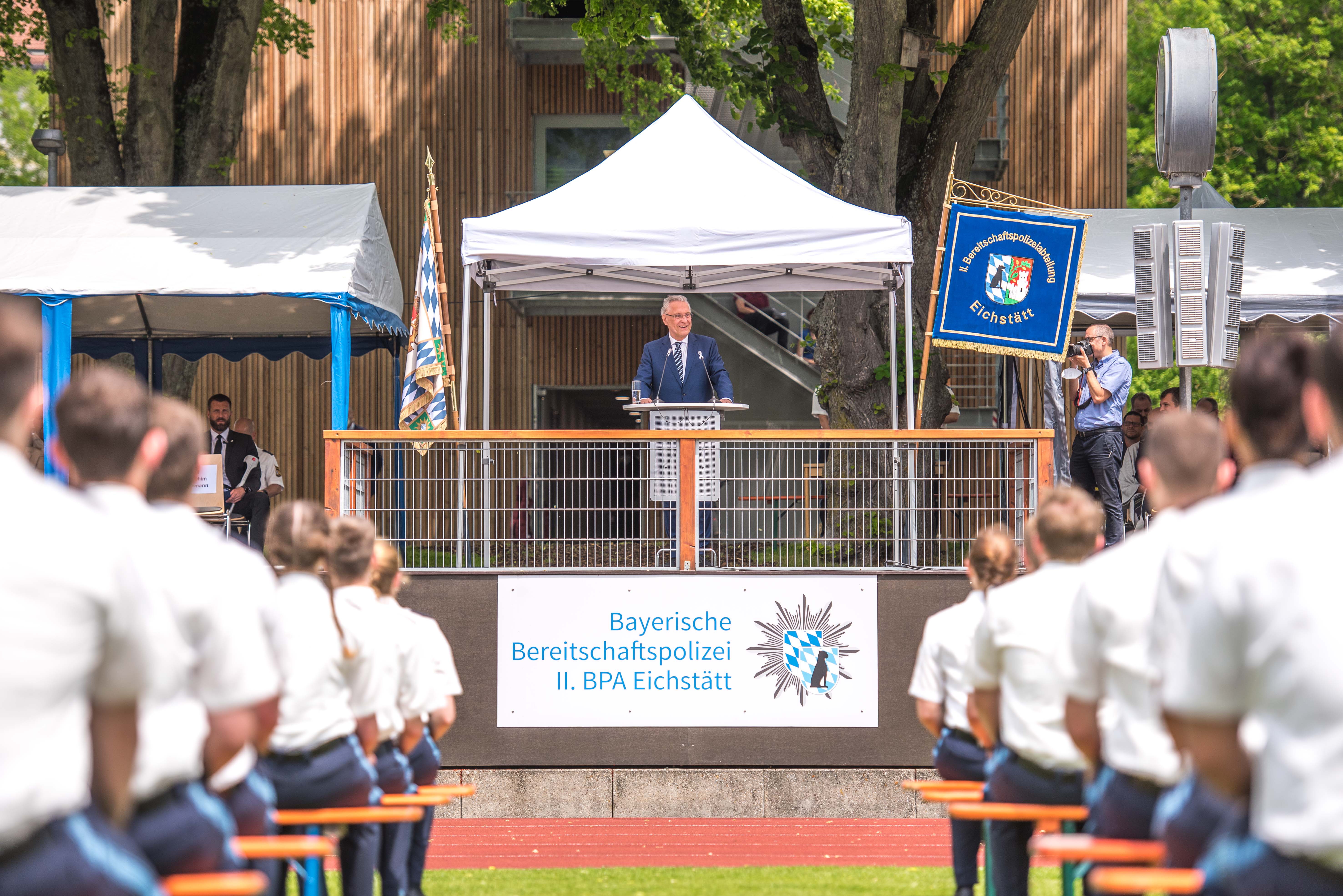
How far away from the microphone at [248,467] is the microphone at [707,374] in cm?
559

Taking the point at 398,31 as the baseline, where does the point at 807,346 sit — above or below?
below

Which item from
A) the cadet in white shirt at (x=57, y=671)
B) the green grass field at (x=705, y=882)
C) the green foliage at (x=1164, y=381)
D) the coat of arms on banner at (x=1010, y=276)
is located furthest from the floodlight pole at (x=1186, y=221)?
the green foliage at (x=1164, y=381)

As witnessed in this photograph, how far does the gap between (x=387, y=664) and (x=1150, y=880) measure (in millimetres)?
2929

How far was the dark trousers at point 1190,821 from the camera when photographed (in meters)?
3.03

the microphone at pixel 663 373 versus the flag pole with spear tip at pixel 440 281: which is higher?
the flag pole with spear tip at pixel 440 281

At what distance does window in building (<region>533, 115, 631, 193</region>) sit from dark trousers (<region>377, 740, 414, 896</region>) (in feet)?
47.3

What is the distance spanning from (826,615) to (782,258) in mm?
2639

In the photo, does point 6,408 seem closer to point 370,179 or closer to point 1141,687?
point 1141,687

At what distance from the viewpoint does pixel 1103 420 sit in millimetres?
11031

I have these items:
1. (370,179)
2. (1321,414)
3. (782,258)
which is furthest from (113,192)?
(1321,414)

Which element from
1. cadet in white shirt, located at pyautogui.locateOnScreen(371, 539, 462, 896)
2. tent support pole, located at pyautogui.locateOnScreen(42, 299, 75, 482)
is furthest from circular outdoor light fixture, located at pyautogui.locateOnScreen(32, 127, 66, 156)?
cadet in white shirt, located at pyautogui.locateOnScreen(371, 539, 462, 896)

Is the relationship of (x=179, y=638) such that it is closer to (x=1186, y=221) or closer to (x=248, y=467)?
(x=1186, y=221)

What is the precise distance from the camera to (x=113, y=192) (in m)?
13.4

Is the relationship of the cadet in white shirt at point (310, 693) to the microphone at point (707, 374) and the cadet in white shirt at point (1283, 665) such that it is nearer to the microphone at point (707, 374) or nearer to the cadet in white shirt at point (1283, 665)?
the cadet in white shirt at point (1283, 665)
